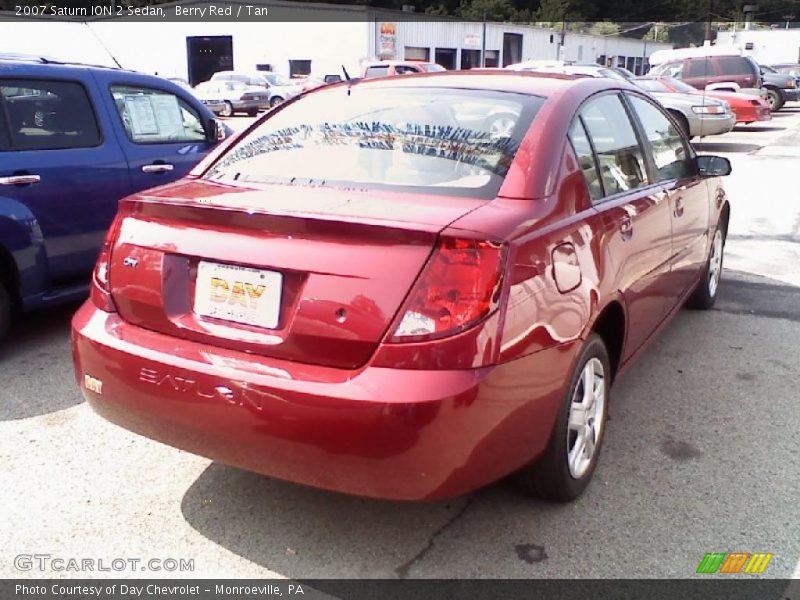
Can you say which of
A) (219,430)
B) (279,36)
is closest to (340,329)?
(219,430)

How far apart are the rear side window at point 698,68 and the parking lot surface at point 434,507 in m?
17.6

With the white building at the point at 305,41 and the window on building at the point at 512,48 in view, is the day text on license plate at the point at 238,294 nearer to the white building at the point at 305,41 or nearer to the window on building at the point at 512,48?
the white building at the point at 305,41

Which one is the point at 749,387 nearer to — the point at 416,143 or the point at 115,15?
the point at 416,143

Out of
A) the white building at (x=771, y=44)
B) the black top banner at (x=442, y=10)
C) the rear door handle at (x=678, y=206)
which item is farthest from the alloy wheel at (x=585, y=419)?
the white building at (x=771, y=44)

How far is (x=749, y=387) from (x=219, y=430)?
294cm

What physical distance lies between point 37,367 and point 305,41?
41971 millimetres

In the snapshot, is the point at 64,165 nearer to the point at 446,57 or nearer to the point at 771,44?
the point at 446,57

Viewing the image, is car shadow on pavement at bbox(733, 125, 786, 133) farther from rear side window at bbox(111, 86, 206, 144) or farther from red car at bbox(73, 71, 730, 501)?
red car at bbox(73, 71, 730, 501)

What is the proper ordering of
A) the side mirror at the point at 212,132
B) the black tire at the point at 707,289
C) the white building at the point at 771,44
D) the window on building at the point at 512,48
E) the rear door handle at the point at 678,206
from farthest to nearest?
the window on building at the point at 512,48 < the white building at the point at 771,44 < the side mirror at the point at 212,132 < the black tire at the point at 707,289 < the rear door handle at the point at 678,206

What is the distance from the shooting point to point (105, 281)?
2711 millimetres

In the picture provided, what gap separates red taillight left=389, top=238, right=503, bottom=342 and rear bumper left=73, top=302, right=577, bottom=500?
13 centimetres

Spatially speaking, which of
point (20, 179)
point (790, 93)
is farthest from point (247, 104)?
point (20, 179)

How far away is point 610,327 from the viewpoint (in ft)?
10.3

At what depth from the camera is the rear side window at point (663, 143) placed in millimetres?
3797
